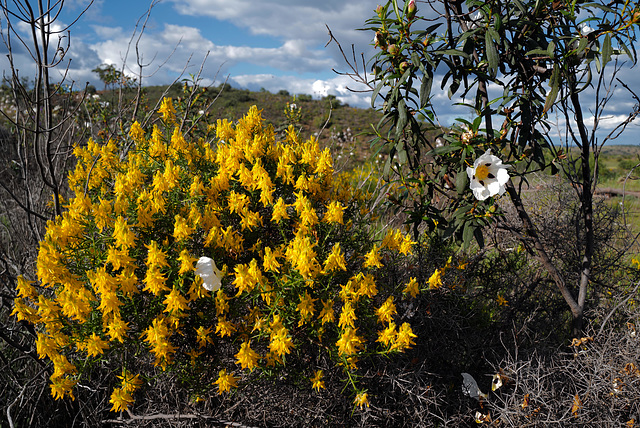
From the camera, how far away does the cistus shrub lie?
1.62 metres

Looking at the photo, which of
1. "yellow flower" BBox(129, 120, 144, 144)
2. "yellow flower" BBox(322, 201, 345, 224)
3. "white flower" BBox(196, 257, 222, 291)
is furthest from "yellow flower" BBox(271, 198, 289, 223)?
"yellow flower" BBox(129, 120, 144, 144)

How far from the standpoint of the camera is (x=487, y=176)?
2.04 metres

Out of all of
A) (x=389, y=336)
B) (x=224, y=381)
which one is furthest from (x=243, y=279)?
(x=389, y=336)

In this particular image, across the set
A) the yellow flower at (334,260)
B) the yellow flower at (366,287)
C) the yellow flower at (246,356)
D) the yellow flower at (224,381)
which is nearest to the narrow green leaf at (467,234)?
the yellow flower at (366,287)

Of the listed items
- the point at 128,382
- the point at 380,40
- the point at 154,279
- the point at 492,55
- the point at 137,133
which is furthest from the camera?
the point at 137,133

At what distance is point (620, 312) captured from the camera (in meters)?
2.67

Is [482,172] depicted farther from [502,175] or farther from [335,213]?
[335,213]

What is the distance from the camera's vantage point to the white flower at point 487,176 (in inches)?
77.0

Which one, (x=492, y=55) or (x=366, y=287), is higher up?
(x=492, y=55)

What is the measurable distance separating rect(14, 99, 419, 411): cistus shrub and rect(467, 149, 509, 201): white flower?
1.39 ft

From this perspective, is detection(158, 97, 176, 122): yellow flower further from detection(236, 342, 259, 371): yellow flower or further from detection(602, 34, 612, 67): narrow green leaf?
detection(602, 34, 612, 67): narrow green leaf

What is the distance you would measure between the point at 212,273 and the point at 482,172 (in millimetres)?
1328

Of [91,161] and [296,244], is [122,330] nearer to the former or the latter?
[296,244]

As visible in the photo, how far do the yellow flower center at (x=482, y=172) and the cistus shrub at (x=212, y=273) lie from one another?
1.54 feet
